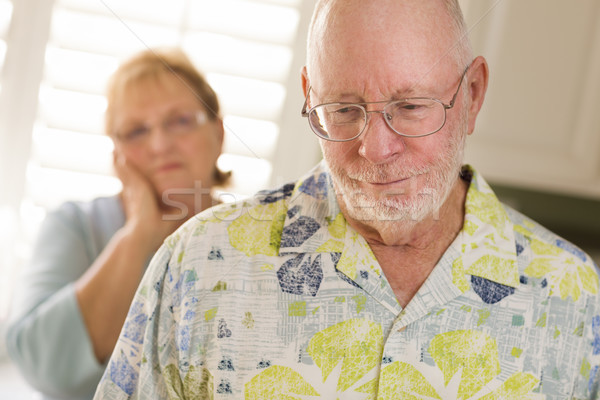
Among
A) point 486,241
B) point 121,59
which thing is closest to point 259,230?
point 486,241

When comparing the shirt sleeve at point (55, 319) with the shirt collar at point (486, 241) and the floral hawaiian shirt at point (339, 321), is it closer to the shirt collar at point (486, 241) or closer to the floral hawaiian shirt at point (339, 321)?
the floral hawaiian shirt at point (339, 321)

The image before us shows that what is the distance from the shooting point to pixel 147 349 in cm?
73

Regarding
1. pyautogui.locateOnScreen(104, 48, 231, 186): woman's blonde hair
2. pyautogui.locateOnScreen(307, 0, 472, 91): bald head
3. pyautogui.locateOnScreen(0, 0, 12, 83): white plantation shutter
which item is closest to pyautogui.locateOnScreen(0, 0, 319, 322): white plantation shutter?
pyautogui.locateOnScreen(0, 0, 12, 83): white plantation shutter

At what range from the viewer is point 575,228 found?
1679 millimetres

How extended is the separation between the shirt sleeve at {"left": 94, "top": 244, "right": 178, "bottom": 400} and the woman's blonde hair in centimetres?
36

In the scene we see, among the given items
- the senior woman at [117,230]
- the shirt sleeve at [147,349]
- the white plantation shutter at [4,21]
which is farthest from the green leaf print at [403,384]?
the white plantation shutter at [4,21]

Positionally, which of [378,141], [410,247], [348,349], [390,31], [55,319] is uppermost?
[390,31]

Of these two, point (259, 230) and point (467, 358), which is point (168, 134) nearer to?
point (259, 230)

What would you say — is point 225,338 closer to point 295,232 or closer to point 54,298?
point 295,232

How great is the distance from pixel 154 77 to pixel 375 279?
566 millimetres

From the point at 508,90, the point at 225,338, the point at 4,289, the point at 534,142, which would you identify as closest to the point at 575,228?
the point at 534,142

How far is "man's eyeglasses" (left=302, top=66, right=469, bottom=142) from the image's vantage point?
2.23 feet

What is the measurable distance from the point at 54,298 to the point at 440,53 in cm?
69

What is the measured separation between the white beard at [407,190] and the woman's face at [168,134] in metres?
0.30
